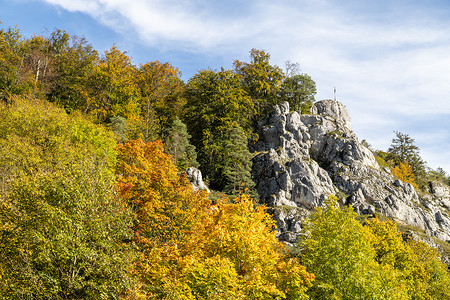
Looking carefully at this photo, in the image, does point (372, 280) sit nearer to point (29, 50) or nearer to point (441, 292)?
point (441, 292)

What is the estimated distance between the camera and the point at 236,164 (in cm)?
5572

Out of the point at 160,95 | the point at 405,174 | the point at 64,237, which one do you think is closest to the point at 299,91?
the point at 160,95

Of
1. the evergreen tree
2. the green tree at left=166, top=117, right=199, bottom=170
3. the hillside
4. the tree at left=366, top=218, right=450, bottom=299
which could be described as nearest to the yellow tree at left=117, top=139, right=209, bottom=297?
the green tree at left=166, top=117, right=199, bottom=170

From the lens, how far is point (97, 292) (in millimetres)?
14852

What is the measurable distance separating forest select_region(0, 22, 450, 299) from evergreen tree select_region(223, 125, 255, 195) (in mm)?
293

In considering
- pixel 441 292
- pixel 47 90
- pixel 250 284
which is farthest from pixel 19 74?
pixel 441 292

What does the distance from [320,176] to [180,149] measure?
30.3m

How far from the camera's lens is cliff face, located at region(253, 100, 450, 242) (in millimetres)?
58062

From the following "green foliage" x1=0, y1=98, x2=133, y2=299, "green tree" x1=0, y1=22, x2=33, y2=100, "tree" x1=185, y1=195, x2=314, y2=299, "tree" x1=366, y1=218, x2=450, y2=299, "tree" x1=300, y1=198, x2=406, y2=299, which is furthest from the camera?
"green tree" x1=0, y1=22, x2=33, y2=100

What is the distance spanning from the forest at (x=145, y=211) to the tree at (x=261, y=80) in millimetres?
7840

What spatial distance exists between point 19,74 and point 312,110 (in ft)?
217

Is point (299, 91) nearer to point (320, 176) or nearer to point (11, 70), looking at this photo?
point (320, 176)

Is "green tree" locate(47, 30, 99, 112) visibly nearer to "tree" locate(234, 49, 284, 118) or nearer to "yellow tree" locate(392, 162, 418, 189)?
"tree" locate(234, 49, 284, 118)

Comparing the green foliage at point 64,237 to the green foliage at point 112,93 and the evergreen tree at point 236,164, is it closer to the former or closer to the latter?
the evergreen tree at point 236,164
